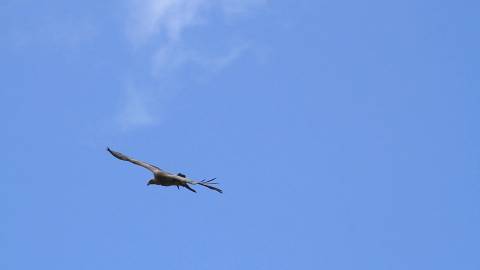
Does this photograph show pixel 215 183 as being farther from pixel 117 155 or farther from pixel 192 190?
pixel 117 155

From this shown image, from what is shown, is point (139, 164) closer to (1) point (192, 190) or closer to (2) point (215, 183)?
(1) point (192, 190)

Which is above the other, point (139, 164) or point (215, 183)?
point (139, 164)

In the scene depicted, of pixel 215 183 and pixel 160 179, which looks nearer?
pixel 215 183

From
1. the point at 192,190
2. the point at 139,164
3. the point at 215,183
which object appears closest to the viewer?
the point at 215,183

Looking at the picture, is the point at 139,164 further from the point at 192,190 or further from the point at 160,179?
the point at 192,190

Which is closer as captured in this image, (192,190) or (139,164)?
(192,190)

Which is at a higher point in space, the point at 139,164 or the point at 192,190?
the point at 139,164

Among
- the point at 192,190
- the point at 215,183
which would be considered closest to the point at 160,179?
the point at 192,190

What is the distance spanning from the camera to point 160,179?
39.9 metres

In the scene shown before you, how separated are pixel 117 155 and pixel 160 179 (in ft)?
11.5

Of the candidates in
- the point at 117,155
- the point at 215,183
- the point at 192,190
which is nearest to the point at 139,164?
the point at 117,155

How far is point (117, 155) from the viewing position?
140 ft

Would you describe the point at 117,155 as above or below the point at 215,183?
above

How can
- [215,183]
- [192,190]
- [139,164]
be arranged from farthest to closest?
[139,164]
[192,190]
[215,183]
